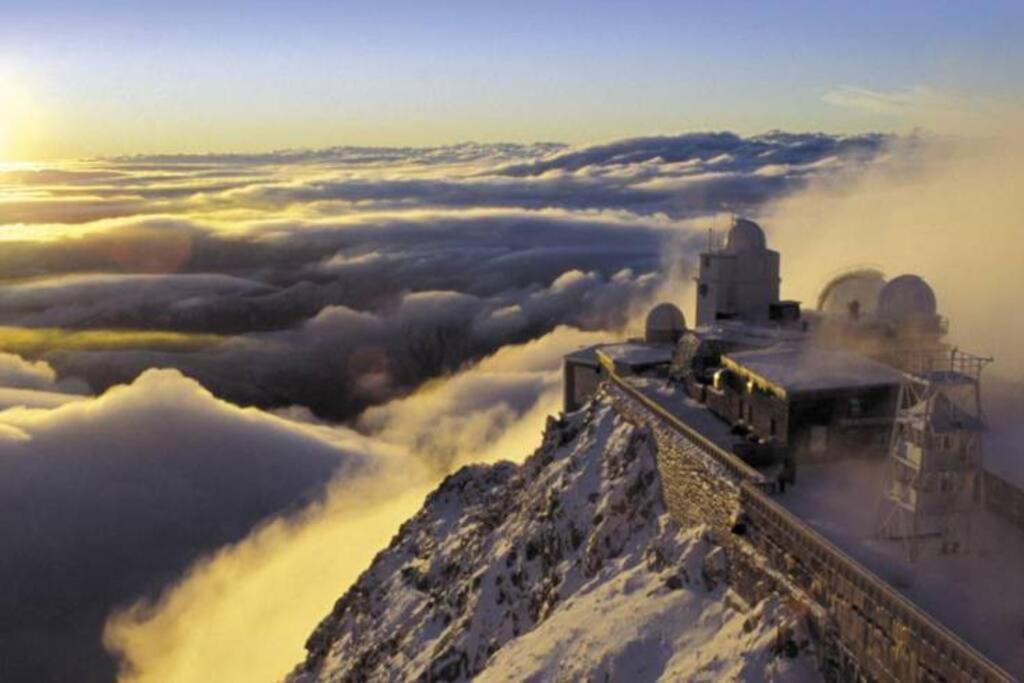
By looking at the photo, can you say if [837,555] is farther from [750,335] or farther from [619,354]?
[619,354]

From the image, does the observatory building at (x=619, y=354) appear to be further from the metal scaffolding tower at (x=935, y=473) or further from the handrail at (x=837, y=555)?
the metal scaffolding tower at (x=935, y=473)

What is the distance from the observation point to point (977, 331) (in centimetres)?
5759

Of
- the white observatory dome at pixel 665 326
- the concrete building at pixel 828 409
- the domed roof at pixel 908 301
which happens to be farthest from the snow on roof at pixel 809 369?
the white observatory dome at pixel 665 326

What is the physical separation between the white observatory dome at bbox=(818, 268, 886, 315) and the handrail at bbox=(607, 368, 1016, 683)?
1615cm

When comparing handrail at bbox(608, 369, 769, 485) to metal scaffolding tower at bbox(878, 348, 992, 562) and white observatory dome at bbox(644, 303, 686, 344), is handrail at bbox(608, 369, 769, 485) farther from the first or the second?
white observatory dome at bbox(644, 303, 686, 344)

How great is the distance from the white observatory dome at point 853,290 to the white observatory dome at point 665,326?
22.3ft

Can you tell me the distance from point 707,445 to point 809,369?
16.4ft

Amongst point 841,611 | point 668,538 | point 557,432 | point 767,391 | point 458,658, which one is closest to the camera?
point 841,611

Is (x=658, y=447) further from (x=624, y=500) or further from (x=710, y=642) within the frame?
(x=710, y=642)

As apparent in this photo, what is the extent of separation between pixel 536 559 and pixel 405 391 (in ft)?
408

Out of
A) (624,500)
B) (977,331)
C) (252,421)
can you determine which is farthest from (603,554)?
(252,421)

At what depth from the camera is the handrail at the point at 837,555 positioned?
17391 mm

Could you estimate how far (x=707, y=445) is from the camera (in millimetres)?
29531

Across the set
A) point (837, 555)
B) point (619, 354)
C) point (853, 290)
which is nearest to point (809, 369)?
point (837, 555)
